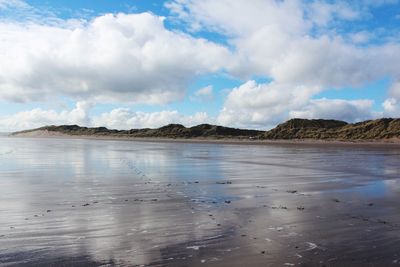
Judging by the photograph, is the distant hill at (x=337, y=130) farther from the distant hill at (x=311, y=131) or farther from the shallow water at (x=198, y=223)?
the shallow water at (x=198, y=223)

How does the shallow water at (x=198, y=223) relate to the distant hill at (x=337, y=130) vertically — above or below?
below

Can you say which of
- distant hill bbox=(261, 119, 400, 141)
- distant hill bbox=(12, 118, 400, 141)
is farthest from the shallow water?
distant hill bbox=(12, 118, 400, 141)

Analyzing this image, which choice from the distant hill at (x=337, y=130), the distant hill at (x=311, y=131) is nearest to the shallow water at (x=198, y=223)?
the distant hill at (x=337, y=130)

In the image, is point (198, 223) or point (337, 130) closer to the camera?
point (198, 223)

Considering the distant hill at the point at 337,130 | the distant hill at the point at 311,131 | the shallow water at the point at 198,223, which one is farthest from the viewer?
the distant hill at the point at 311,131

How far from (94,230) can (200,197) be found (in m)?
4.95

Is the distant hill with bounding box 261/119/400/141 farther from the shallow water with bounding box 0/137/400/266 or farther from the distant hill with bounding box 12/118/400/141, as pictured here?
the shallow water with bounding box 0/137/400/266

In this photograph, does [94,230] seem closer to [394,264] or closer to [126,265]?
[126,265]

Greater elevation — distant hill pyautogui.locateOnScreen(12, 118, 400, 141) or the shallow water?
distant hill pyautogui.locateOnScreen(12, 118, 400, 141)

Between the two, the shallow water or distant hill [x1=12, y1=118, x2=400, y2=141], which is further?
distant hill [x1=12, y1=118, x2=400, y2=141]

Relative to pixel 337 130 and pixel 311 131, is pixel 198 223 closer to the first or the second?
pixel 337 130

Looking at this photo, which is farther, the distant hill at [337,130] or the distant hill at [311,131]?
the distant hill at [311,131]

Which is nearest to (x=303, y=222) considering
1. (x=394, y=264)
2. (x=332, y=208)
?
(x=332, y=208)

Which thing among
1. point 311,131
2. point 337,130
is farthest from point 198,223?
point 311,131
